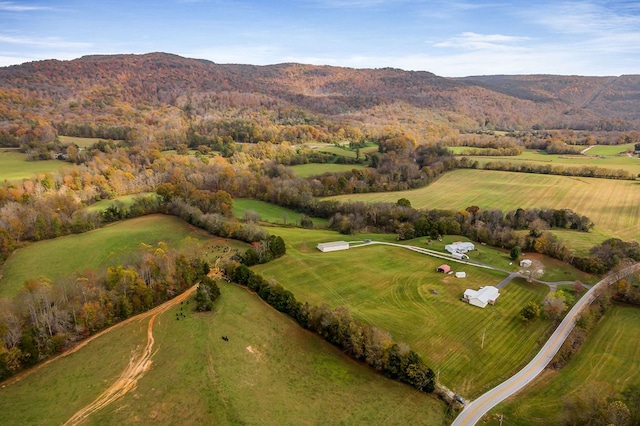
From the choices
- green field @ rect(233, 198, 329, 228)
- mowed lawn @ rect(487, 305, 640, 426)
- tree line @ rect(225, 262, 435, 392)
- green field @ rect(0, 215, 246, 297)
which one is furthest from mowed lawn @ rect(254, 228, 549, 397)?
green field @ rect(0, 215, 246, 297)

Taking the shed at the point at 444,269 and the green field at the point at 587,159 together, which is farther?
the green field at the point at 587,159

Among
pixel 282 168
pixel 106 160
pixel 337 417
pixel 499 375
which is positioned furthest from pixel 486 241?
pixel 106 160

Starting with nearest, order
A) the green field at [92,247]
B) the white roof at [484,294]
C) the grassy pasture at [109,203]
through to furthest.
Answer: the white roof at [484,294] → the green field at [92,247] → the grassy pasture at [109,203]

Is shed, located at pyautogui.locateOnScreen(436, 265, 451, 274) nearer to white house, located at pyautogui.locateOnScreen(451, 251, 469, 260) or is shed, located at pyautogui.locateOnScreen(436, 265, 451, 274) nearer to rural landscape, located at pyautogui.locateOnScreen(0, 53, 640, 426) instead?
rural landscape, located at pyautogui.locateOnScreen(0, 53, 640, 426)

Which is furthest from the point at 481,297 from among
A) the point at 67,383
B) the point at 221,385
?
the point at 67,383

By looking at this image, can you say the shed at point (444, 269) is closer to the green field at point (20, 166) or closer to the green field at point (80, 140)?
the green field at point (20, 166)

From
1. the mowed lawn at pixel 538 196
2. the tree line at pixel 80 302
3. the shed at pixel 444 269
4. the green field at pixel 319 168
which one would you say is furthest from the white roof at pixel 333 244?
the green field at pixel 319 168
